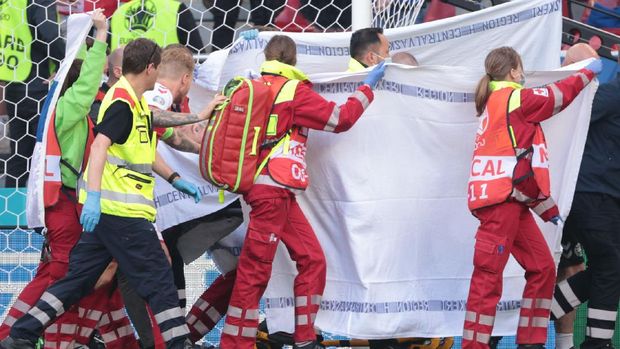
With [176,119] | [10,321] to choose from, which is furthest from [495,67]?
[10,321]

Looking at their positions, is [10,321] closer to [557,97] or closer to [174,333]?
[174,333]

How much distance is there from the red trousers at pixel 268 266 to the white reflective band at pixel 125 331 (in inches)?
37.2

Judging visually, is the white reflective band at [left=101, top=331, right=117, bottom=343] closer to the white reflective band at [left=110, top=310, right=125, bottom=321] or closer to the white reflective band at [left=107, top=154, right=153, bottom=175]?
the white reflective band at [left=110, top=310, right=125, bottom=321]

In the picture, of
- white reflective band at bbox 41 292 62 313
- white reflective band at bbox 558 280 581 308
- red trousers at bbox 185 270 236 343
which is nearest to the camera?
white reflective band at bbox 41 292 62 313

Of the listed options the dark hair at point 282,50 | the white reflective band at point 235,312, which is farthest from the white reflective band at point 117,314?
the dark hair at point 282,50

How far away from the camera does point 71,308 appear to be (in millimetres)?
7582

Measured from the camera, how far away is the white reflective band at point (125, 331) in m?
7.95

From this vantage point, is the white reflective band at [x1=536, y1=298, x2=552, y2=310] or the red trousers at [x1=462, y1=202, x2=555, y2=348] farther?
the white reflective band at [x1=536, y1=298, x2=552, y2=310]

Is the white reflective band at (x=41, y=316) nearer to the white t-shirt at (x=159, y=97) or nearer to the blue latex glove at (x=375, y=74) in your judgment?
the white t-shirt at (x=159, y=97)

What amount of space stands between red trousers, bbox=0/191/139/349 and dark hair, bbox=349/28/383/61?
1844 mm

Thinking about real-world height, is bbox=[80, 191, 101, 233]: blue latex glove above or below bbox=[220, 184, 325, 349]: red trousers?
above

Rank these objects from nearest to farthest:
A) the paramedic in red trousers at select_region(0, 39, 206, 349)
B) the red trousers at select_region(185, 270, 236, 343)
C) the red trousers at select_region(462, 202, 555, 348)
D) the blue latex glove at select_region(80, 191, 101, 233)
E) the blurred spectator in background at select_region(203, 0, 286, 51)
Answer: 1. the blue latex glove at select_region(80, 191, 101, 233)
2. the paramedic in red trousers at select_region(0, 39, 206, 349)
3. the red trousers at select_region(462, 202, 555, 348)
4. the red trousers at select_region(185, 270, 236, 343)
5. the blurred spectator in background at select_region(203, 0, 286, 51)

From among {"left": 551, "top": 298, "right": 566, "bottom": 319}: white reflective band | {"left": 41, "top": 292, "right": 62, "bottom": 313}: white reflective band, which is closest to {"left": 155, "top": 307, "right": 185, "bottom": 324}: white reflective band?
{"left": 41, "top": 292, "right": 62, "bottom": 313}: white reflective band

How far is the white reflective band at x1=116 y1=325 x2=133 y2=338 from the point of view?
7953mm
